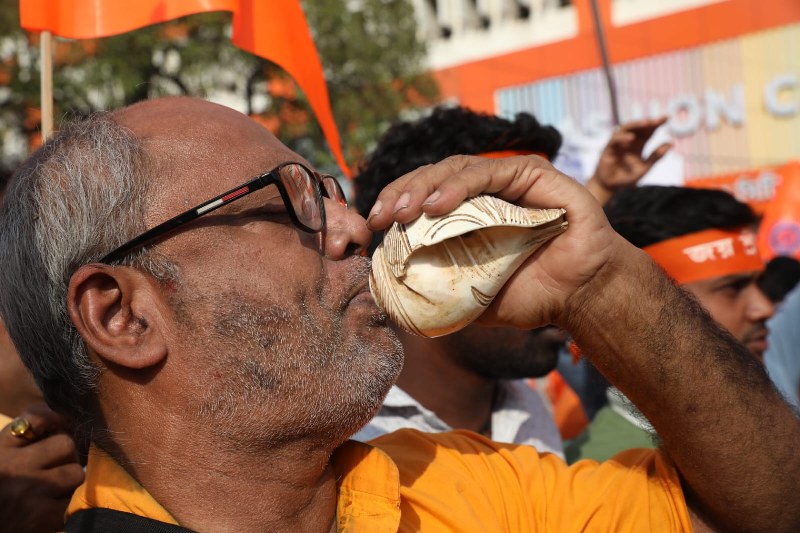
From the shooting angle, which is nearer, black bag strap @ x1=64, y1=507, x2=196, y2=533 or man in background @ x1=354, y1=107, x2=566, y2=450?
black bag strap @ x1=64, y1=507, x2=196, y2=533

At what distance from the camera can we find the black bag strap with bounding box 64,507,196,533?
1916 mm

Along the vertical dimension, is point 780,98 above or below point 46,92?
below

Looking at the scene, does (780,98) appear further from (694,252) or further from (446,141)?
(446,141)

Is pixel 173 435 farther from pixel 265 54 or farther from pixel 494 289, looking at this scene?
pixel 265 54

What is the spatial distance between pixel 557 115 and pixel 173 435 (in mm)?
23866

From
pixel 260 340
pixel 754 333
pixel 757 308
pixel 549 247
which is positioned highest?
pixel 549 247

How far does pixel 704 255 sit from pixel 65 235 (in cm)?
271

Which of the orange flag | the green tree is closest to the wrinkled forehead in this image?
the orange flag

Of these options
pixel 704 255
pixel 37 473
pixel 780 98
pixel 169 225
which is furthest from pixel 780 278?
pixel 780 98

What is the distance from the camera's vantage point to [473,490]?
2.23m

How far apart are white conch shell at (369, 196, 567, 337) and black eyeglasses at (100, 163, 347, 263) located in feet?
1.03

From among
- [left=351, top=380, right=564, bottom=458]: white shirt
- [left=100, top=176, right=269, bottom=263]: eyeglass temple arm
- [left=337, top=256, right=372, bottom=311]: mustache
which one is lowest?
[left=351, top=380, right=564, bottom=458]: white shirt

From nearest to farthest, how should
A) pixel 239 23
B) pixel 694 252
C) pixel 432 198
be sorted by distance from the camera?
pixel 432 198 < pixel 239 23 < pixel 694 252

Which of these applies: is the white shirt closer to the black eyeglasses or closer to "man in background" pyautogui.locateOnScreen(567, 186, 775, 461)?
"man in background" pyautogui.locateOnScreen(567, 186, 775, 461)
